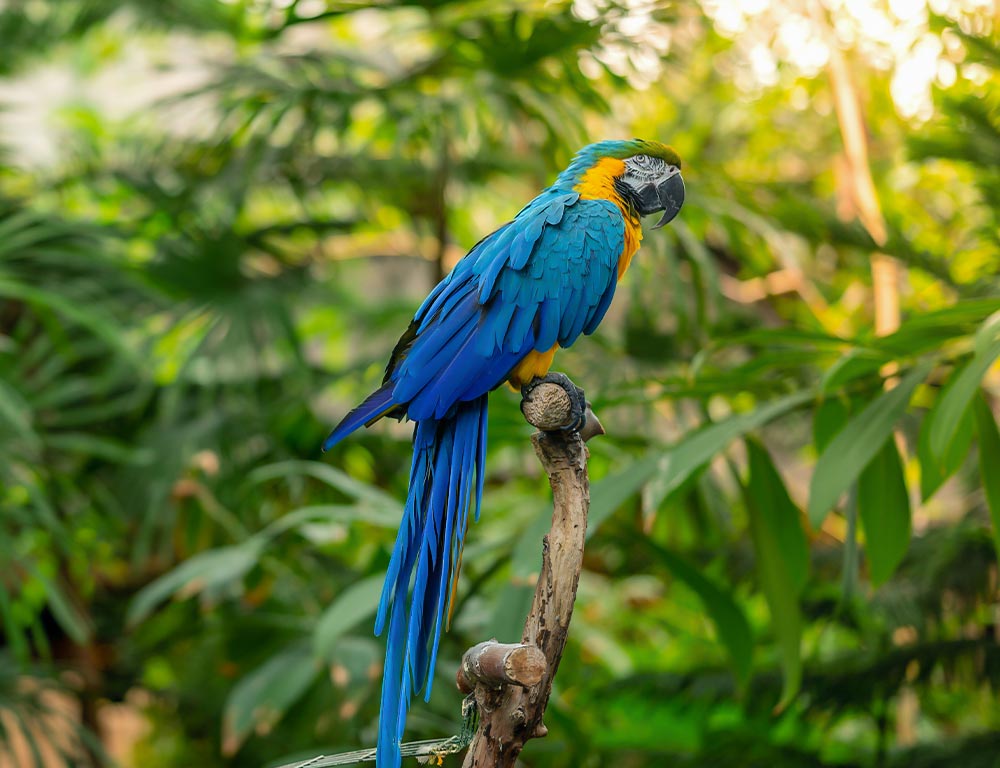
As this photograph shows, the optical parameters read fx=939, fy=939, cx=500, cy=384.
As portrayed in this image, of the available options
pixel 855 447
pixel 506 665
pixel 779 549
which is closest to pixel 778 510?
pixel 779 549

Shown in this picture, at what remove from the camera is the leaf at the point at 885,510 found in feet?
2.28

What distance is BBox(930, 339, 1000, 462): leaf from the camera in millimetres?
566

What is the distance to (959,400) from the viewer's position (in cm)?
58

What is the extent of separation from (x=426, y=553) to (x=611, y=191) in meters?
0.26

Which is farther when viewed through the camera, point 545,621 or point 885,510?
point 885,510

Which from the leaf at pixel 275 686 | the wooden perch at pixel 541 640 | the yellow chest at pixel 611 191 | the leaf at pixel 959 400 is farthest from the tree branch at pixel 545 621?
the leaf at pixel 275 686

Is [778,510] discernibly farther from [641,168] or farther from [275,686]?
[275,686]

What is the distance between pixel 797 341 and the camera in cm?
74

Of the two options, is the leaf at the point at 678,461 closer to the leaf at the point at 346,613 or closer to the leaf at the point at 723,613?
the leaf at the point at 723,613

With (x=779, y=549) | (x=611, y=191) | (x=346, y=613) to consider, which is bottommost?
(x=346, y=613)

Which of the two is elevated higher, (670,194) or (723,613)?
(670,194)

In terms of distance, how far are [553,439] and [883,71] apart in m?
1.49

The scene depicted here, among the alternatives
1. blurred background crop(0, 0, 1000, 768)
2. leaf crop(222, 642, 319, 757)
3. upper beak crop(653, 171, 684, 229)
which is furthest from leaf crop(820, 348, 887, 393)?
leaf crop(222, 642, 319, 757)

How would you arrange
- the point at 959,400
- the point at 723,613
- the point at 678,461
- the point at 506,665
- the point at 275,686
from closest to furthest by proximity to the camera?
the point at 506,665 < the point at 959,400 < the point at 678,461 < the point at 723,613 < the point at 275,686
